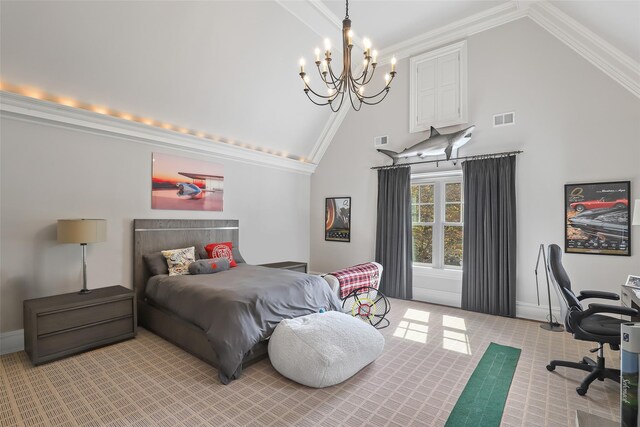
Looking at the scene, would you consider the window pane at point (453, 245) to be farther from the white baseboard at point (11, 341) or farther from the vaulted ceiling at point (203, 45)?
the white baseboard at point (11, 341)

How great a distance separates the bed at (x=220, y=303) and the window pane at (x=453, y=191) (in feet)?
8.89

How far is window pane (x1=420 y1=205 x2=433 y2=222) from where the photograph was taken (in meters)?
5.30

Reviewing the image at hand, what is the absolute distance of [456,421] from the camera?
2158 millimetres

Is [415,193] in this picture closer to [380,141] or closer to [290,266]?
[380,141]

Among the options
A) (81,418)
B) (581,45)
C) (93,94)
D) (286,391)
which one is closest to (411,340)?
(286,391)

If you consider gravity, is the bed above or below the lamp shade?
below

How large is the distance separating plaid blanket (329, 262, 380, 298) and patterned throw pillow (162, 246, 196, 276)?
194cm

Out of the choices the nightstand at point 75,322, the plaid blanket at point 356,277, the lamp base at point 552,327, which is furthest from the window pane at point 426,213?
the nightstand at point 75,322

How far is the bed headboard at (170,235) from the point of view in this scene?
4.12 m

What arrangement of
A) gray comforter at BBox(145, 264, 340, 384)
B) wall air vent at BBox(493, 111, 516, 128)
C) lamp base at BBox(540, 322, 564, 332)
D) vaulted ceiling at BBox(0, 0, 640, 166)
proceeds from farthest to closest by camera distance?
wall air vent at BBox(493, 111, 516, 128) → lamp base at BBox(540, 322, 564, 332) → vaulted ceiling at BBox(0, 0, 640, 166) → gray comforter at BBox(145, 264, 340, 384)

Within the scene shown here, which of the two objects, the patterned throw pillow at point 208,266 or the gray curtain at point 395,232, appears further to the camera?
the gray curtain at point 395,232

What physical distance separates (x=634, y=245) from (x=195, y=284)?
197 inches

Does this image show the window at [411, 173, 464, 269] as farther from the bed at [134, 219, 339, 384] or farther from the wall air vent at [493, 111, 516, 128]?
the bed at [134, 219, 339, 384]

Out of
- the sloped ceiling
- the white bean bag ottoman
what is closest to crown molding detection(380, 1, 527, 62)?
the sloped ceiling
